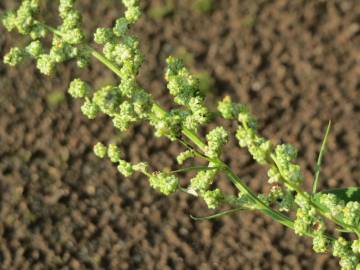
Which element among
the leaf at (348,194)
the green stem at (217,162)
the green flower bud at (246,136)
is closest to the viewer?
the green flower bud at (246,136)

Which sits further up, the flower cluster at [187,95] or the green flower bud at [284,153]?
the flower cluster at [187,95]

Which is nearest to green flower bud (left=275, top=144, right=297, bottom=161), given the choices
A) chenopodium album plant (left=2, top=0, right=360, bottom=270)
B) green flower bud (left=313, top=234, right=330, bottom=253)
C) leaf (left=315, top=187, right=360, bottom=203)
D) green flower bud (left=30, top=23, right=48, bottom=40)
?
chenopodium album plant (left=2, top=0, right=360, bottom=270)

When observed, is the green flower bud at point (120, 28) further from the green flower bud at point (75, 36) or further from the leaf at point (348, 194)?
the leaf at point (348, 194)

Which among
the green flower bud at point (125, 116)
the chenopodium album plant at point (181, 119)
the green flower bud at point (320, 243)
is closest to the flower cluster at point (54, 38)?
the chenopodium album plant at point (181, 119)

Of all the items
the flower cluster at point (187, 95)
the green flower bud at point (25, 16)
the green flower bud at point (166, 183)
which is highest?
the green flower bud at point (25, 16)

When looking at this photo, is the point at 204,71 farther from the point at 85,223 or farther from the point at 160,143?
the point at 85,223

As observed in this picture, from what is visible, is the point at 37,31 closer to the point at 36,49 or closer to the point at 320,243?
the point at 36,49

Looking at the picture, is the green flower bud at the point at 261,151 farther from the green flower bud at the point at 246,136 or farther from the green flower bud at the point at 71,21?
the green flower bud at the point at 71,21

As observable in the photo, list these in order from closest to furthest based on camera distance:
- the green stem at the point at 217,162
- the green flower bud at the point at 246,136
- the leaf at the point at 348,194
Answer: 1. the green flower bud at the point at 246,136
2. the green stem at the point at 217,162
3. the leaf at the point at 348,194

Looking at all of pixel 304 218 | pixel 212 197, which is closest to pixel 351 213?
pixel 304 218

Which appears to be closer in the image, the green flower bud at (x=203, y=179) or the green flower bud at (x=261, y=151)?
the green flower bud at (x=261, y=151)
